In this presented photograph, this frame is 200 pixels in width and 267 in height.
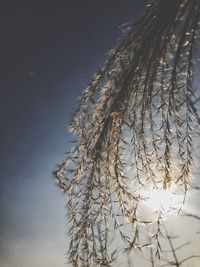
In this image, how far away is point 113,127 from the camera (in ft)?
12.3

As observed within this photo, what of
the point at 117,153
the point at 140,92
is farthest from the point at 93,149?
the point at 140,92

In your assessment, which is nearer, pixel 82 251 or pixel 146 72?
pixel 146 72

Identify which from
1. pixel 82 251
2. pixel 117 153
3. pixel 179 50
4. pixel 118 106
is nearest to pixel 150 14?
pixel 179 50

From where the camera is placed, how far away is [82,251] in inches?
154

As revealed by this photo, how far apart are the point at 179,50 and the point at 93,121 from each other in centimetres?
70

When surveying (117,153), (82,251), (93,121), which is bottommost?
(82,251)

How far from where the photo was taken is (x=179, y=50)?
3.59m

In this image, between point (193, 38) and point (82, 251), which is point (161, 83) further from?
point (82, 251)

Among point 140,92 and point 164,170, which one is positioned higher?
point 140,92

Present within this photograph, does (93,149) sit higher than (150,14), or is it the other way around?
(150,14)

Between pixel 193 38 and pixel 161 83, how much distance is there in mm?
307

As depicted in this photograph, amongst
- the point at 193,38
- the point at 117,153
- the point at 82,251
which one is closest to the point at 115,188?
the point at 117,153

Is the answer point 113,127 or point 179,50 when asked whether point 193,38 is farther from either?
point 113,127

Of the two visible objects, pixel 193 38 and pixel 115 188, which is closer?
pixel 193 38
